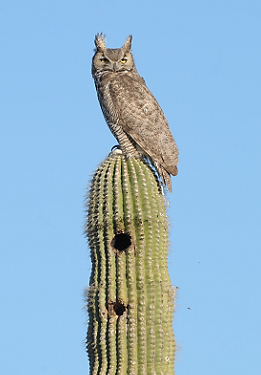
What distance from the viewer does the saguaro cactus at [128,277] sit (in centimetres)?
670

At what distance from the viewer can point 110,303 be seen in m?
6.92

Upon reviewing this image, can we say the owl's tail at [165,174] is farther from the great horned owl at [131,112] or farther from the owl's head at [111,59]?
the owl's head at [111,59]

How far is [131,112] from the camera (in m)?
10.0

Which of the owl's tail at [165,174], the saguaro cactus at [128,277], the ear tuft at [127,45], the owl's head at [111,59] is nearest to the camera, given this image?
the saguaro cactus at [128,277]

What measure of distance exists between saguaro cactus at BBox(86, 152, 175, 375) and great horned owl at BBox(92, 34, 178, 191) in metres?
1.91

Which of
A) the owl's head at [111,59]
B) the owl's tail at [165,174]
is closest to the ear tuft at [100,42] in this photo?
the owl's head at [111,59]

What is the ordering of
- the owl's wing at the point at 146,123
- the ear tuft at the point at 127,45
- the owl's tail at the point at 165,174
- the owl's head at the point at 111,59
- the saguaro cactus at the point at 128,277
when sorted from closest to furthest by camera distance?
the saguaro cactus at the point at 128,277
the owl's tail at the point at 165,174
the owl's wing at the point at 146,123
the owl's head at the point at 111,59
the ear tuft at the point at 127,45

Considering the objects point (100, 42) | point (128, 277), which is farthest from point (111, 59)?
point (128, 277)

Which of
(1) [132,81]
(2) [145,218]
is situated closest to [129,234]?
(2) [145,218]

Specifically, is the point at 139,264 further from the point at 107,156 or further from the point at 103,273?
the point at 107,156

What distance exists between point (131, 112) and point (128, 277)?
12.0 feet

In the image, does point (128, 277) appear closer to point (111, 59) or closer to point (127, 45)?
point (111, 59)

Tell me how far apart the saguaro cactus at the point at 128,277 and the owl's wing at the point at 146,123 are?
6.60ft

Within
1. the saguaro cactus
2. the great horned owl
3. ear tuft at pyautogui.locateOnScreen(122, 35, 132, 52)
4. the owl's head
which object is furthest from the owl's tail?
ear tuft at pyautogui.locateOnScreen(122, 35, 132, 52)
